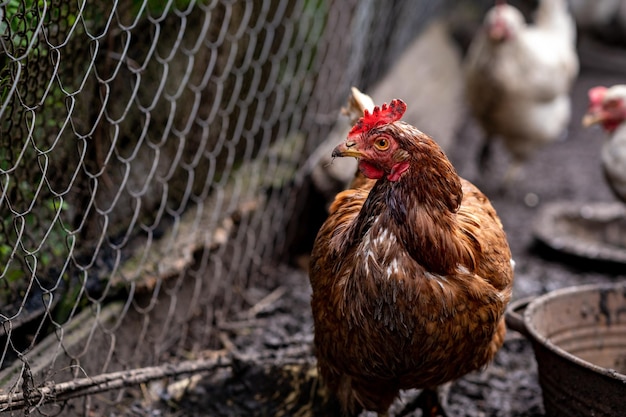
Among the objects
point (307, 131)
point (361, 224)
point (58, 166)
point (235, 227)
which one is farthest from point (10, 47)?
point (307, 131)

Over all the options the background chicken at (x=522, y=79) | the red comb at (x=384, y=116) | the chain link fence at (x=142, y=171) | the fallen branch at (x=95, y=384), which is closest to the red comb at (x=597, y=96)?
the background chicken at (x=522, y=79)

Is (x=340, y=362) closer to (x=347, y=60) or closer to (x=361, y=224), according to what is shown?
(x=361, y=224)

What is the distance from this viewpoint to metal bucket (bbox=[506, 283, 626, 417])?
231cm

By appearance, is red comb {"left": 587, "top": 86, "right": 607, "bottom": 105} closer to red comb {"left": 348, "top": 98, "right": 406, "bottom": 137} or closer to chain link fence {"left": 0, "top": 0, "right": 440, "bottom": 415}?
chain link fence {"left": 0, "top": 0, "right": 440, "bottom": 415}

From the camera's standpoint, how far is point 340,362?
2291mm

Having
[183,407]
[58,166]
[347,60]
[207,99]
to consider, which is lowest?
[183,407]

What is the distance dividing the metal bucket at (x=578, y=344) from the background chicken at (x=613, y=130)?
3.73ft

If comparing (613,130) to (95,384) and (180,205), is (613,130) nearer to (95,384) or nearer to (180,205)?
(180,205)

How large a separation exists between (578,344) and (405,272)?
1115 mm

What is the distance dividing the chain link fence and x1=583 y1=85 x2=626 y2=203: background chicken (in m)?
1.46

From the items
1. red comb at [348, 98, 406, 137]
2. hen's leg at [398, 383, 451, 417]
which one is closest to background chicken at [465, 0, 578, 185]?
hen's leg at [398, 383, 451, 417]

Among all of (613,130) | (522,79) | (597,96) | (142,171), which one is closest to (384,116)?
(142,171)

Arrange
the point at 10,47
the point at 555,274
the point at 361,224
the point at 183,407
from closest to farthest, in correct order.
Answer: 1. the point at 10,47
2. the point at 361,224
3. the point at 183,407
4. the point at 555,274

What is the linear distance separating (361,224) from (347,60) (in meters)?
2.69
